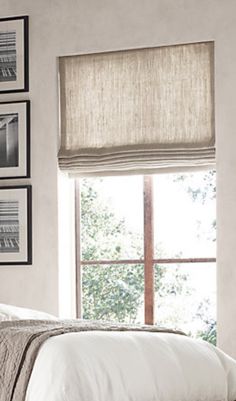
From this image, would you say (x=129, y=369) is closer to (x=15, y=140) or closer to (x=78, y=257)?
(x=78, y=257)

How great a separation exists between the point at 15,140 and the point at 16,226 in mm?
475

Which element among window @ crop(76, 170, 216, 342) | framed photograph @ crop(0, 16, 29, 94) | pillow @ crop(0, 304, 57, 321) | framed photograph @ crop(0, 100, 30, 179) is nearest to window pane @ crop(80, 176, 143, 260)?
window @ crop(76, 170, 216, 342)

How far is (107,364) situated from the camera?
9.71ft

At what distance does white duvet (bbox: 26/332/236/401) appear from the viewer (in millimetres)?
2844

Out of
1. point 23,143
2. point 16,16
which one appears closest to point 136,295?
point 23,143

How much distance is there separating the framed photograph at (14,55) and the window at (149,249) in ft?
2.20

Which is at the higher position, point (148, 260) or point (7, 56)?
point (7, 56)

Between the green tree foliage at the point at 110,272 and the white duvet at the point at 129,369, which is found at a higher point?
the green tree foliage at the point at 110,272

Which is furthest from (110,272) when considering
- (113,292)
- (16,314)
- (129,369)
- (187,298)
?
(129,369)

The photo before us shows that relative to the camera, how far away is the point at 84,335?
121 inches

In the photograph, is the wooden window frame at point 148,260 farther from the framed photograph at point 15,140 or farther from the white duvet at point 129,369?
the white duvet at point 129,369

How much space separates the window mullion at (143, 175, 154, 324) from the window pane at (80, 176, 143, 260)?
0.04m

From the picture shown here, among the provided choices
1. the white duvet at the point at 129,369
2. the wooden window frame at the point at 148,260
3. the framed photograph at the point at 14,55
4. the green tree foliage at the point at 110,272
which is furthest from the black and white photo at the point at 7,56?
the white duvet at the point at 129,369

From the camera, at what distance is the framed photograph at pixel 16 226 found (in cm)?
545
